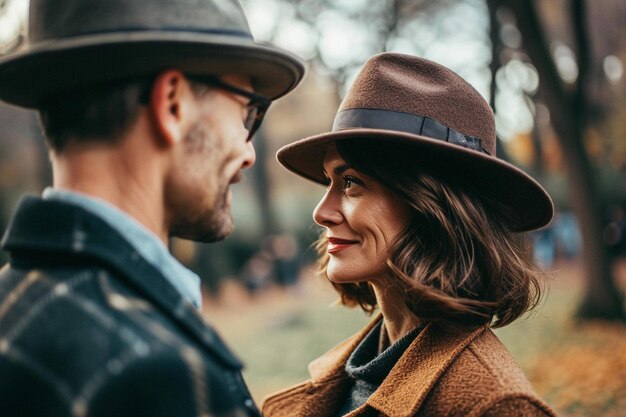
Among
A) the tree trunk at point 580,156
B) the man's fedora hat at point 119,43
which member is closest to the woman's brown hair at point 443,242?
the man's fedora hat at point 119,43

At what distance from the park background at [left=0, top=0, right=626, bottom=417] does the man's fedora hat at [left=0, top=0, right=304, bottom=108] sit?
5.74ft

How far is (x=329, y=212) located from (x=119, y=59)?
1.10 metres

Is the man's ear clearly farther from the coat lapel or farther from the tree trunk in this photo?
the tree trunk

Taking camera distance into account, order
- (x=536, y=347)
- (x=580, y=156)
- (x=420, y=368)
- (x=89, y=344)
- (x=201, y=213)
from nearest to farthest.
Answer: (x=89, y=344) → (x=201, y=213) → (x=420, y=368) → (x=536, y=347) → (x=580, y=156)

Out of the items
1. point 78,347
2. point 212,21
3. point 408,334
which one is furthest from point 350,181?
point 78,347

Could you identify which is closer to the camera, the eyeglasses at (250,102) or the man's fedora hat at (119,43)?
the man's fedora hat at (119,43)

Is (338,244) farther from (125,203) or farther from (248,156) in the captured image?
(125,203)

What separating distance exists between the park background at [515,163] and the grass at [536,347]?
28 millimetres

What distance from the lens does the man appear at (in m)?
1.16

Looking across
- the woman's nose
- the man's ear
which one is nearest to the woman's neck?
the woman's nose

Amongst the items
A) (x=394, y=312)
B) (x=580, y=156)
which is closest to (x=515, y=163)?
(x=580, y=156)

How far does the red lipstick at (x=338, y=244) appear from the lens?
223 centimetres

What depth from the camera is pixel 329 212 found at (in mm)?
2262

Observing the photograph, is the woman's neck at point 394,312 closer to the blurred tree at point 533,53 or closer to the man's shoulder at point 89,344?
the man's shoulder at point 89,344
